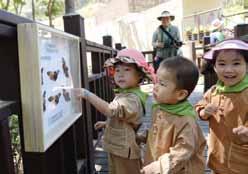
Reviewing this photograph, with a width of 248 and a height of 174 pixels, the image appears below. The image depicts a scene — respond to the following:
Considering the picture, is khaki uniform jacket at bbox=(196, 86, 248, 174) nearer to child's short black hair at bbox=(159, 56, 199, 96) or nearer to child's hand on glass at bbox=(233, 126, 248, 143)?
child's hand on glass at bbox=(233, 126, 248, 143)

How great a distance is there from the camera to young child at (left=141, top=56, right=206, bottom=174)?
1525mm

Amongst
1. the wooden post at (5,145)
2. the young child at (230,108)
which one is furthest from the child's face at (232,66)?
the wooden post at (5,145)

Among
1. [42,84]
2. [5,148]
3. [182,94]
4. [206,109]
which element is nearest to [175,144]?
[182,94]

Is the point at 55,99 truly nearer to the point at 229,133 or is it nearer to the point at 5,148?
the point at 5,148

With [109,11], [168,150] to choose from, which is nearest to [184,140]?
[168,150]

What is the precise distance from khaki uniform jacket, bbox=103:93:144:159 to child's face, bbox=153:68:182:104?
0.88 feet

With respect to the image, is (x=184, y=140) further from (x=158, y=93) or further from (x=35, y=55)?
(x=35, y=55)

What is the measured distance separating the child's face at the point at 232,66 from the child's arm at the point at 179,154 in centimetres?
36

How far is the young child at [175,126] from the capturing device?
1.53 meters

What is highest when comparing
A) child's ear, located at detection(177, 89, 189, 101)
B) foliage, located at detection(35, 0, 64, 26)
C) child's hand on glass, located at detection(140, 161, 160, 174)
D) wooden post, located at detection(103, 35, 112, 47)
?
foliage, located at detection(35, 0, 64, 26)

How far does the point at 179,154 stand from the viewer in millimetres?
1510

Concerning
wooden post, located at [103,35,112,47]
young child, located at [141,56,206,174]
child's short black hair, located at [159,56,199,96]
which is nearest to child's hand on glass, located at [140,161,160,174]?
young child, located at [141,56,206,174]

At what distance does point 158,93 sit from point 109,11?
24088 mm

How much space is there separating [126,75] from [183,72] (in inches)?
17.0
